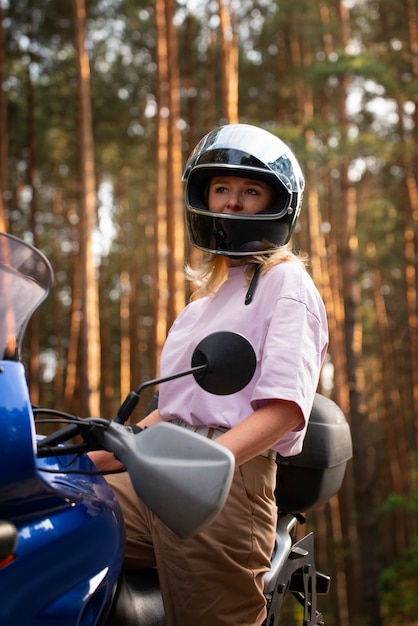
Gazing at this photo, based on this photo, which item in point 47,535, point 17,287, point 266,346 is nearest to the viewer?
point 47,535

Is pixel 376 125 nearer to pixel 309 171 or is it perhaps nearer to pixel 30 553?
pixel 309 171

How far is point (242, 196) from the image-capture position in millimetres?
2318

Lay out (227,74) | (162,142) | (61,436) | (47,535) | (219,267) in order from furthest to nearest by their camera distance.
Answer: (162,142), (227,74), (219,267), (61,436), (47,535)

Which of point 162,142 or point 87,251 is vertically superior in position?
point 162,142

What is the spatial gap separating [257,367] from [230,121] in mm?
10770

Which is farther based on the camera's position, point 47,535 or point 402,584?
point 402,584

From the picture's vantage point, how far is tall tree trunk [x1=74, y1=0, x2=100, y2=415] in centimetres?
1205

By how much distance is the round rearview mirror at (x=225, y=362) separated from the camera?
1790 mm

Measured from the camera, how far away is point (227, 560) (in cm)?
206

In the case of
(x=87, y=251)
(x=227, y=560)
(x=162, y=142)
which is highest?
(x=162, y=142)

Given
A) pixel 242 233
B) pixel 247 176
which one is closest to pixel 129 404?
pixel 242 233

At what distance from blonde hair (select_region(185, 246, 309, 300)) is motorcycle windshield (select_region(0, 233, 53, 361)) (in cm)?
58

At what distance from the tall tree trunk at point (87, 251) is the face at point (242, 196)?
9452mm

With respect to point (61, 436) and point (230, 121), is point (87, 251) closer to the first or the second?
point (230, 121)
